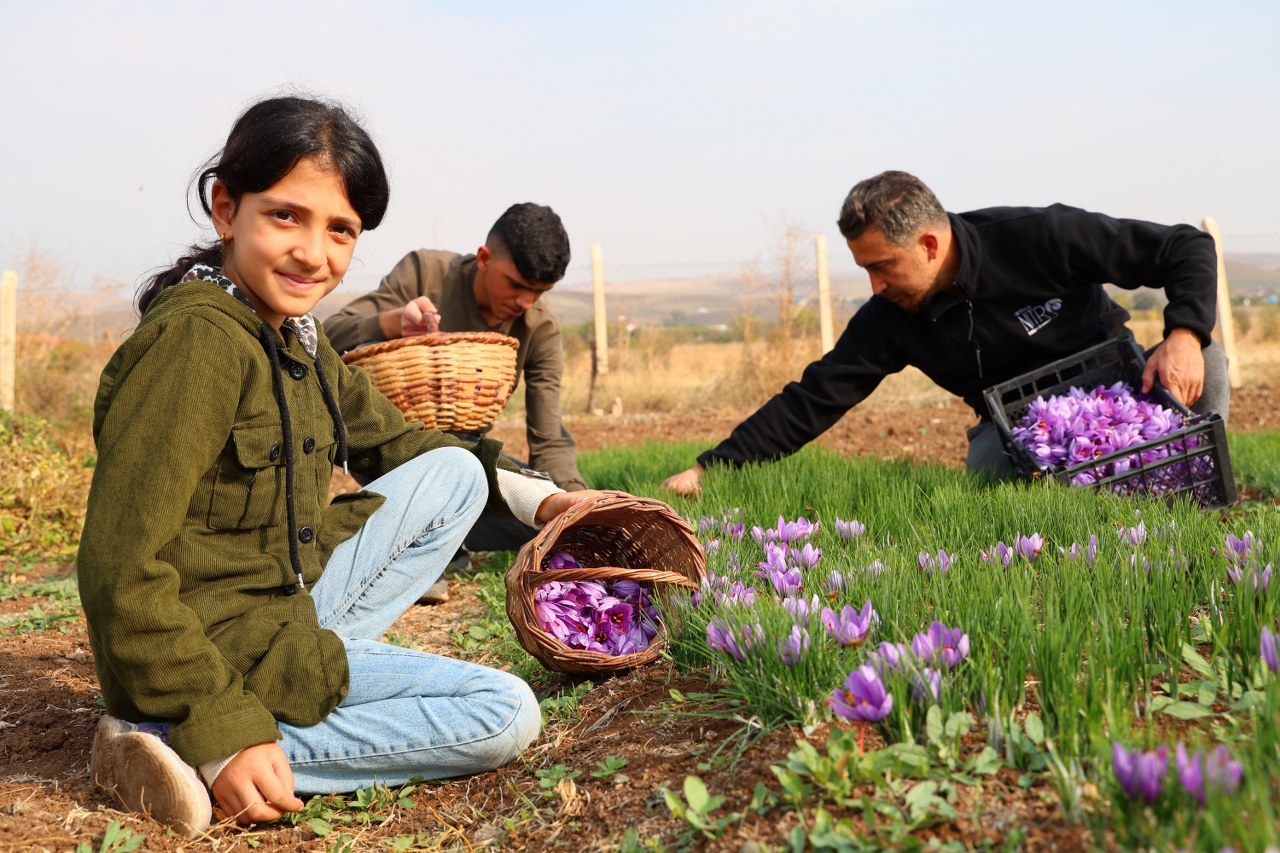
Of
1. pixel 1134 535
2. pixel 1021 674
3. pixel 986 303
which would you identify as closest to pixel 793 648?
pixel 1021 674

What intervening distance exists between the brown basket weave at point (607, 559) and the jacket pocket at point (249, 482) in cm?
58

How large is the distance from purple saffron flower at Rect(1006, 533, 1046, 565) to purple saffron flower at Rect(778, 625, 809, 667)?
1.02 meters

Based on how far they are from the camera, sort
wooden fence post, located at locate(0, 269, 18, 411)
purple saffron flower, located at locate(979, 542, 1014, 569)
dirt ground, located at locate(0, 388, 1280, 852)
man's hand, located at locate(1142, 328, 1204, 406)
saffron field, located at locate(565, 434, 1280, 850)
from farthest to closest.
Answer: wooden fence post, located at locate(0, 269, 18, 411) < man's hand, located at locate(1142, 328, 1204, 406) < purple saffron flower, located at locate(979, 542, 1014, 569) < dirt ground, located at locate(0, 388, 1280, 852) < saffron field, located at locate(565, 434, 1280, 850)

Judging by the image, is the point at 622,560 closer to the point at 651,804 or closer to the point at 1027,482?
the point at 651,804

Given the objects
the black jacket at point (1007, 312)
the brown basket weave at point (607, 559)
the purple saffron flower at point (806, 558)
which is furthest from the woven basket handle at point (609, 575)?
the black jacket at point (1007, 312)

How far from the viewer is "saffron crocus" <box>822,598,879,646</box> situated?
200 cm

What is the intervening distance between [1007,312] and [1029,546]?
2.06 meters

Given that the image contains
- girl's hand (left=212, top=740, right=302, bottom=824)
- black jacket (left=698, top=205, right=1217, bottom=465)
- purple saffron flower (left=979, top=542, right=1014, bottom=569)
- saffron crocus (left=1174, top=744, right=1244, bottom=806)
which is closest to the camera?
saffron crocus (left=1174, top=744, right=1244, bottom=806)

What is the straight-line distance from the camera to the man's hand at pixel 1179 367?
399cm

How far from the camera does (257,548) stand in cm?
230

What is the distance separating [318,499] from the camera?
8.15 ft

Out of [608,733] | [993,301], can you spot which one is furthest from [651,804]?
[993,301]

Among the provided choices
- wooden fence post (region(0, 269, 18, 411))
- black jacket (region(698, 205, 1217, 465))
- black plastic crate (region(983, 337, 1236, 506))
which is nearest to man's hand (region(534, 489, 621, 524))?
black jacket (region(698, 205, 1217, 465))

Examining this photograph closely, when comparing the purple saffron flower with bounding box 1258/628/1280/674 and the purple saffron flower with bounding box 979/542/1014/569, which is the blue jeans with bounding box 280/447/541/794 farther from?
the purple saffron flower with bounding box 1258/628/1280/674
